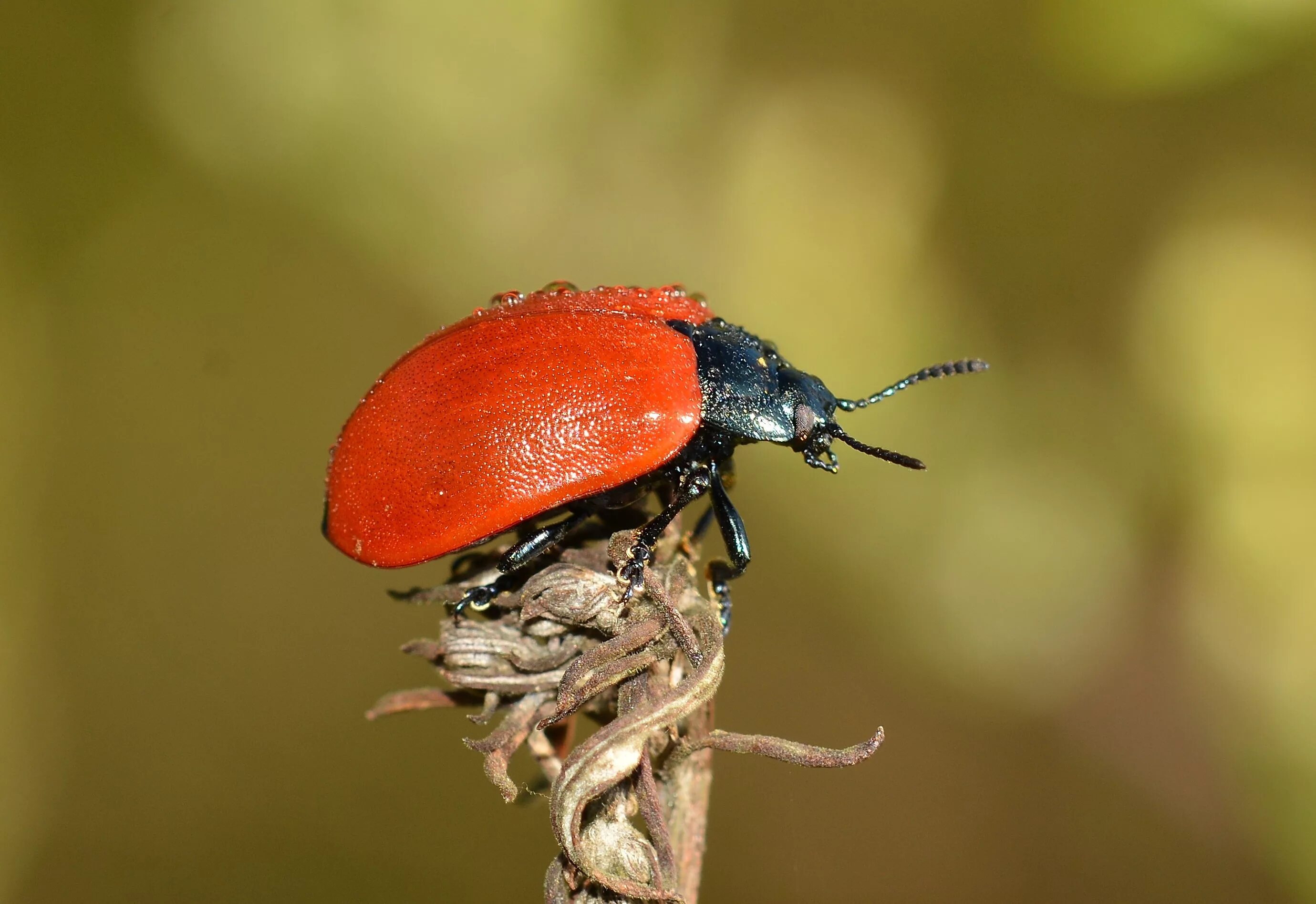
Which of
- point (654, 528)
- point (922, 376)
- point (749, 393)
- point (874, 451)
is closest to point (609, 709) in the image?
point (654, 528)

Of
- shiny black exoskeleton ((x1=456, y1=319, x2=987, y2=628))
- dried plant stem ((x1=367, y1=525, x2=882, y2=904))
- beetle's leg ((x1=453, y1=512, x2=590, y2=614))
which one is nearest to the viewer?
dried plant stem ((x1=367, y1=525, x2=882, y2=904))

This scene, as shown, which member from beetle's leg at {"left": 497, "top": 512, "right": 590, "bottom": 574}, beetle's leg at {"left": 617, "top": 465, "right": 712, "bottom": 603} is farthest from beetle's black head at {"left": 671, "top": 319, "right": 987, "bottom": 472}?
beetle's leg at {"left": 497, "top": 512, "right": 590, "bottom": 574}

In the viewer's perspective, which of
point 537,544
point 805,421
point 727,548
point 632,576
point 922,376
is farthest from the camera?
point 922,376

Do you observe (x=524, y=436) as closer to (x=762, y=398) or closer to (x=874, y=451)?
(x=762, y=398)

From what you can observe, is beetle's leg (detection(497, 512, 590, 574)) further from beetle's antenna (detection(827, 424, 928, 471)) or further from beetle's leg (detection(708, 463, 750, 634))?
beetle's antenna (detection(827, 424, 928, 471))

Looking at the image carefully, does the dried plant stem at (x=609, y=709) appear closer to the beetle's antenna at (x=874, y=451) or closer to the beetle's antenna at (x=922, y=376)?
the beetle's antenna at (x=874, y=451)

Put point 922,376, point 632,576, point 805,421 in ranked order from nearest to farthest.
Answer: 1. point 632,576
2. point 805,421
3. point 922,376
